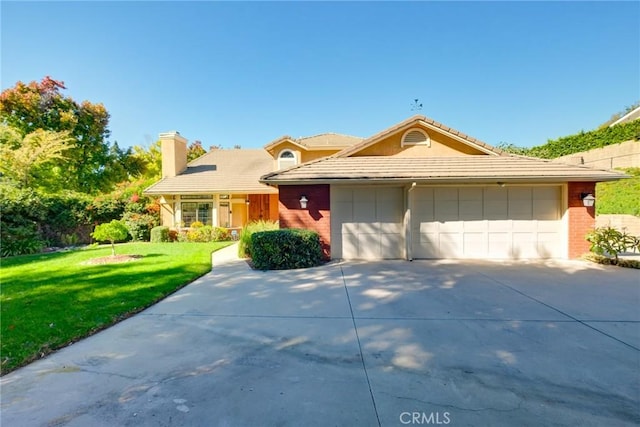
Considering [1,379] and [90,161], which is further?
[90,161]

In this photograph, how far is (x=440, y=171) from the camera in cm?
905

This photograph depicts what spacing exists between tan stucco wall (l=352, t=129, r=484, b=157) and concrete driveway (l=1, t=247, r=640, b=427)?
6.45 metres

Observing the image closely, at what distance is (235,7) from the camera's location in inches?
370

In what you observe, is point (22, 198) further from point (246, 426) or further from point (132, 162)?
point (246, 426)

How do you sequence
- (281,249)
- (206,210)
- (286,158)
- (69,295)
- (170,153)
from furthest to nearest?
(170,153), (206,210), (286,158), (281,249), (69,295)

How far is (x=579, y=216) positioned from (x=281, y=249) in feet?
31.7

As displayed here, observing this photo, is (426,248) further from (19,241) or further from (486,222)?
(19,241)

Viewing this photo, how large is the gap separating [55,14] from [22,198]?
971 cm

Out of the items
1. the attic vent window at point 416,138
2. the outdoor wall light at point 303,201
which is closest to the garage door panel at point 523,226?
the attic vent window at point 416,138

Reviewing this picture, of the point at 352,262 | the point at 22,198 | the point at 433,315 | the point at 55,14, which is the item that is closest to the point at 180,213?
the point at 22,198

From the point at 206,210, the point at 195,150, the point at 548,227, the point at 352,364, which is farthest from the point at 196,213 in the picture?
the point at 195,150

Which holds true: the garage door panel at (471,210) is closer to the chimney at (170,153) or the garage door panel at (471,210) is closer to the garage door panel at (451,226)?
the garage door panel at (451,226)

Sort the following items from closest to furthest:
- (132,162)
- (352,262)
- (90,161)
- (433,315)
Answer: (433,315), (352,262), (90,161), (132,162)

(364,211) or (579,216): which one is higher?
(364,211)
